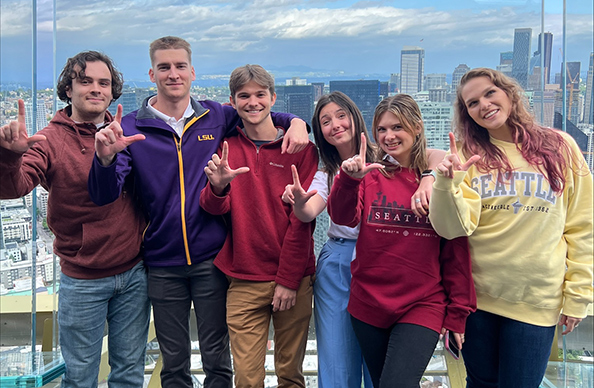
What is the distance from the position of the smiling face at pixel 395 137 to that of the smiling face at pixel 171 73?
2.84 feet

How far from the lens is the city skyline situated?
2.68 m

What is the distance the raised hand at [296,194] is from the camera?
1820 mm

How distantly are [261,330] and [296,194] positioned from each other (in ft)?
2.04

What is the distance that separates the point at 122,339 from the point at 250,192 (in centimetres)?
83

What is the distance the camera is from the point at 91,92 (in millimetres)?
1984

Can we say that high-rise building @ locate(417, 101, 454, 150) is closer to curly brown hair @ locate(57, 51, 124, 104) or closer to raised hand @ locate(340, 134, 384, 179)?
raised hand @ locate(340, 134, 384, 179)

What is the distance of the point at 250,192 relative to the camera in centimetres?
202

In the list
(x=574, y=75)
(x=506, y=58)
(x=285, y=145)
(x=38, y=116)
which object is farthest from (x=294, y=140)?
(x=574, y=75)

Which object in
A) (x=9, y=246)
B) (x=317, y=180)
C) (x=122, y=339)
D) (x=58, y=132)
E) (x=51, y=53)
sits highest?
(x=51, y=53)

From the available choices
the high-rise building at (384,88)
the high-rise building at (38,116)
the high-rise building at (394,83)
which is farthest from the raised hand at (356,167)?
the high-rise building at (38,116)

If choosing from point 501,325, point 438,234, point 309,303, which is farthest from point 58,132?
point 501,325

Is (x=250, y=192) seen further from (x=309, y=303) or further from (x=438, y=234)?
(x=438, y=234)

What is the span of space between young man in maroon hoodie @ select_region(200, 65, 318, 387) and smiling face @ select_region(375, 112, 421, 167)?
36 centimetres

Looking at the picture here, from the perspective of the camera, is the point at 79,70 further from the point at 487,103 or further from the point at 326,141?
the point at 487,103
